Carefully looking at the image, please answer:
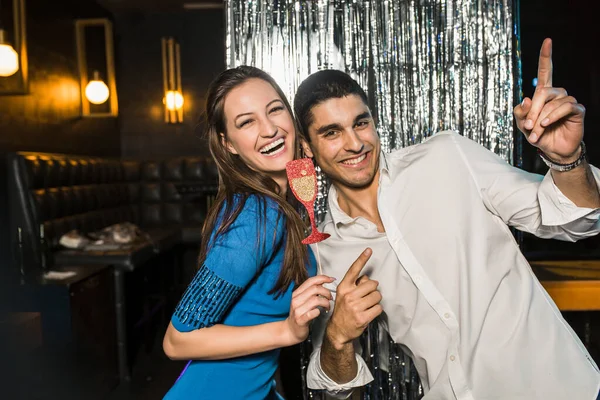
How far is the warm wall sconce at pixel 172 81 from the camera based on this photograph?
5.57 meters

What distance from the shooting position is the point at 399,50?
1.82m

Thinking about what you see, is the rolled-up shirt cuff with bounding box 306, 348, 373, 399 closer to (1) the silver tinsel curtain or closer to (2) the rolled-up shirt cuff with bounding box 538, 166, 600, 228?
(1) the silver tinsel curtain

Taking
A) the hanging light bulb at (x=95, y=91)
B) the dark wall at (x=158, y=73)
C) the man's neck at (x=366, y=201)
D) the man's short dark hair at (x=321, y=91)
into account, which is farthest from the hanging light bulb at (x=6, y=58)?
the dark wall at (x=158, y=73)

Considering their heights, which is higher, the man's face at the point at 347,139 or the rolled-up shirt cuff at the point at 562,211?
the man's face at the point at 347,139

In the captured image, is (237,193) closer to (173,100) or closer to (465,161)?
(465,161)

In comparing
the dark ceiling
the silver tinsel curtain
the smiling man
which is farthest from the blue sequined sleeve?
the dark ceiling

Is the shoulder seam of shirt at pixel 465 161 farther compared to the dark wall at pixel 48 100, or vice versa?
the dark wall at pixel 48 100

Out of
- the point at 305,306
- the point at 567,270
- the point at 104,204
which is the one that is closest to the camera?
the point at 305,306

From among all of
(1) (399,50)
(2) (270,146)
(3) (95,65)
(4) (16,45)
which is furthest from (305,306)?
(3) (95,65)

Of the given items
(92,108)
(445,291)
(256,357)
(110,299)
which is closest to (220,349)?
(256,357)

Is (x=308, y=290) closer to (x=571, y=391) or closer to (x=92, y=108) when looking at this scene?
(x=571, y=391)

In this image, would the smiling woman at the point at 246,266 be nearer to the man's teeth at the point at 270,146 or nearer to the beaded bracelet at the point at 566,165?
the man's teeth at the point at 270,146

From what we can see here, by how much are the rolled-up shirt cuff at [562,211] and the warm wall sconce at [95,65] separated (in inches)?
175

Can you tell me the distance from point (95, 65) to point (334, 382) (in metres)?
5.08
